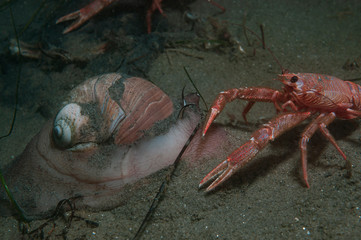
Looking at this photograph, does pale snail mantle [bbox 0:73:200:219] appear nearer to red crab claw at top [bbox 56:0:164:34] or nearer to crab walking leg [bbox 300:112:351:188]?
crab walking leg [bbox 300:112:351:188]

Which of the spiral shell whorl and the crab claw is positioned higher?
the crab claw

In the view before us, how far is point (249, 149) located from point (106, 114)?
1.49 m

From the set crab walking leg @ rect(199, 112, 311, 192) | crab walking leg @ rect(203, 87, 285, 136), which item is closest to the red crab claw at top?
crab walking leg @ rect(203, 87, 285, 136)

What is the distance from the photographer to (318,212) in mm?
1995

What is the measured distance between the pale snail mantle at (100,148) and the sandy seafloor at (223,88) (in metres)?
0.19

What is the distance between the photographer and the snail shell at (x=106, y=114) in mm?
2443

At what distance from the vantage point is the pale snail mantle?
2.46m

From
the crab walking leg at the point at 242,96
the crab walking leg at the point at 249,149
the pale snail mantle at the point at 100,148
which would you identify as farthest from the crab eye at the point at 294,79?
the pale snail mantle at the point at 100,148

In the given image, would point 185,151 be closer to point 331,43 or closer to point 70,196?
point 70,196

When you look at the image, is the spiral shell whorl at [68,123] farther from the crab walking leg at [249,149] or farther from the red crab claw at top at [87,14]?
the red crab claw at top at [87,14]

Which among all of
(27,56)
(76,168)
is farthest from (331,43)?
(27,56)

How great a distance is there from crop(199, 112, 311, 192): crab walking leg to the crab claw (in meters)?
3.43

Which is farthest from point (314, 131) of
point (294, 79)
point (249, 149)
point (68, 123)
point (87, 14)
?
point (87, 14)

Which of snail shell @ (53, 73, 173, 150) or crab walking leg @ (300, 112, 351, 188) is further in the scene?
snail shell @ (53, 73, 173, 150)
